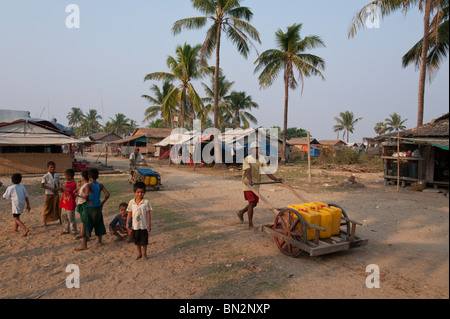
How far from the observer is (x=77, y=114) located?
254 feet

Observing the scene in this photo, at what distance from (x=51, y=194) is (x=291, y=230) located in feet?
16.5

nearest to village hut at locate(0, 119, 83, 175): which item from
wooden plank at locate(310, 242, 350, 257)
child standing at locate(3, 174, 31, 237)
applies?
child standing at locate(3, 174, 31, 237)

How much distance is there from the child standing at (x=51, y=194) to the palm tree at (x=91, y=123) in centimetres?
7132

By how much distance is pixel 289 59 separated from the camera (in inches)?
930

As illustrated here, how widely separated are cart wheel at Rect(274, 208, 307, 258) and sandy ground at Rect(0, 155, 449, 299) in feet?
0.46

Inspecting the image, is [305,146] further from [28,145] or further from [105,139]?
[28,145]

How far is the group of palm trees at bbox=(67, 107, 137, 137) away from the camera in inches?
2384

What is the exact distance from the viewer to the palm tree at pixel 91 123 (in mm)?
70250

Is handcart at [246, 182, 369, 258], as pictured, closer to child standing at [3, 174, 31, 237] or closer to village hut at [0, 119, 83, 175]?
child standing at [3, 174, 31, 237]

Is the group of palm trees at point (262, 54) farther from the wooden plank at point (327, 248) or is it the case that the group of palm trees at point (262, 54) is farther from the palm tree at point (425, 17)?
the wooden plank at point (327, 248)

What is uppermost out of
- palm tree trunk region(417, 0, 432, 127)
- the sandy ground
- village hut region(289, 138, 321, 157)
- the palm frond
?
the palm frond
